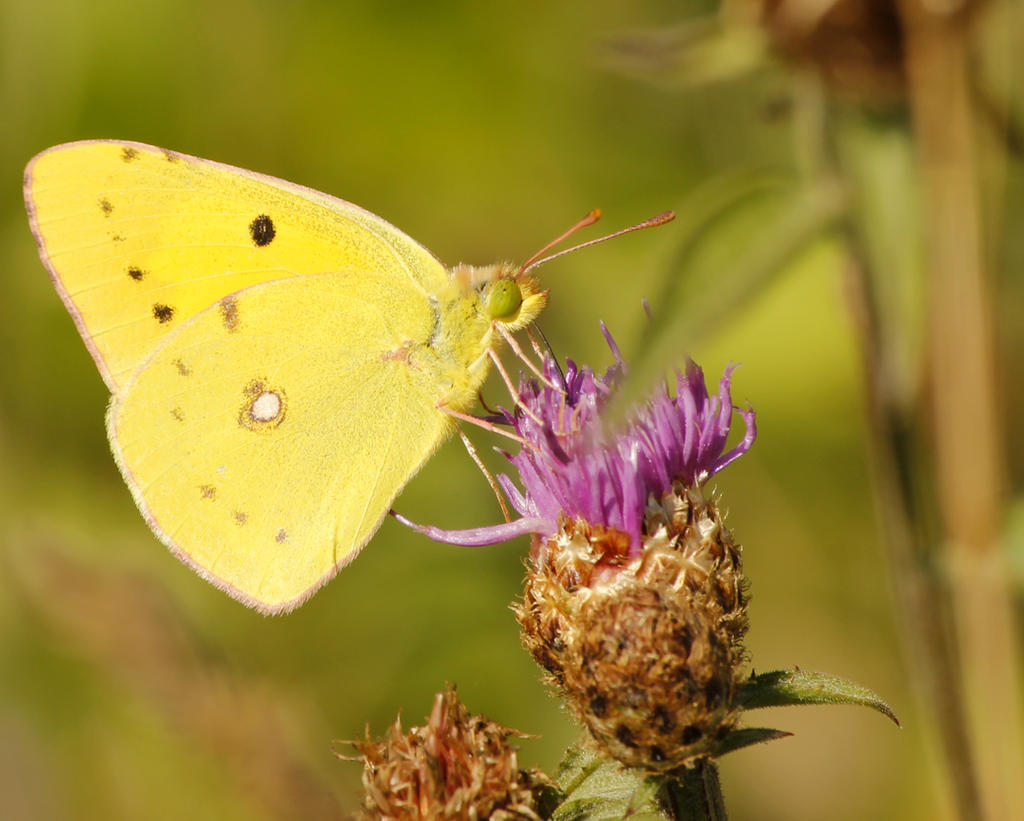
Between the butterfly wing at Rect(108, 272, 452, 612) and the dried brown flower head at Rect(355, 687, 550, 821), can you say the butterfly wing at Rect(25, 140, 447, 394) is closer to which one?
the butterfly wing at Rect(108, 272, 452, 612)

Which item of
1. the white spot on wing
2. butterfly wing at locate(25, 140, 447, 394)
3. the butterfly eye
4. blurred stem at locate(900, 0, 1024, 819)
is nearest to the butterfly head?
the butterfly eye

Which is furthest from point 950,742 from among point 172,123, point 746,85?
point 172,123

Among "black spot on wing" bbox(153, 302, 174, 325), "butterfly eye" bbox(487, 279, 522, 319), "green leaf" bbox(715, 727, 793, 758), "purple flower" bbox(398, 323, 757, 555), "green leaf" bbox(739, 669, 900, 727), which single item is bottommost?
"green leaf" bbox(715, 727, 793, 758)

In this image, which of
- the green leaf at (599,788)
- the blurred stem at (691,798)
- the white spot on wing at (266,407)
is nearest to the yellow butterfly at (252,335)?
the white spot on wing at (266,407)

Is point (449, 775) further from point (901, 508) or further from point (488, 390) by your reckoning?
point (488, 390)

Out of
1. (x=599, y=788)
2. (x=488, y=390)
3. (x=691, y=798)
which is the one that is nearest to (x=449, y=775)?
(x=599, y=788)
